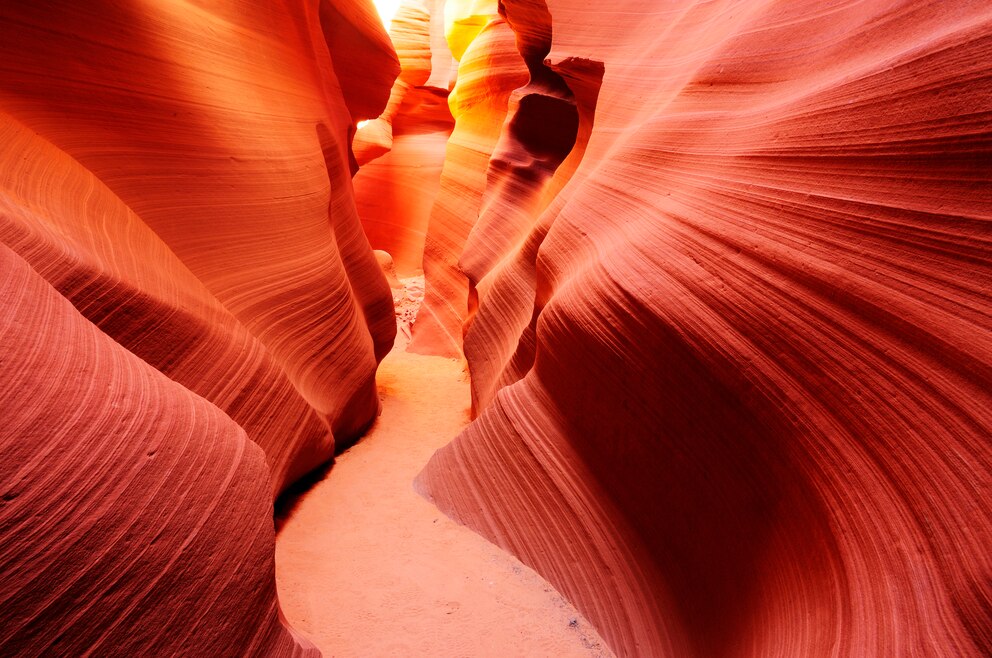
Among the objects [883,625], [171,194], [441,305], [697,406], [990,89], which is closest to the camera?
[883,625]

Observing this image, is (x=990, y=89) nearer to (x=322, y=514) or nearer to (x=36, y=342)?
(x=36, y=342)

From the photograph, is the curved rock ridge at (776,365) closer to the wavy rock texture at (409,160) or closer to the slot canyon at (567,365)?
the slot canyon at (567,365)

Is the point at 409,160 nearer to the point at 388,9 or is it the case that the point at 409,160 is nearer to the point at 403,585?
the point at 388,9

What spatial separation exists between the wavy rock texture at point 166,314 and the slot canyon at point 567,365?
11mm

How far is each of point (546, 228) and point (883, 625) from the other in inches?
115

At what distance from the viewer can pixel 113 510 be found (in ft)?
4.29

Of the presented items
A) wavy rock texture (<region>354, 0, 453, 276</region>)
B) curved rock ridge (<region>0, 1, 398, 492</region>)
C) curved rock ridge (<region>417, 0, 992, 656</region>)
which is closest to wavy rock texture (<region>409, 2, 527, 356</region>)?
wavy rock texture (<region>354, 0, 453, 276</region>)

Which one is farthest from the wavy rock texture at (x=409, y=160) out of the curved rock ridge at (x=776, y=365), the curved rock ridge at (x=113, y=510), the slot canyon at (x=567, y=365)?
the curved rock ridge at (x=113, y=510)

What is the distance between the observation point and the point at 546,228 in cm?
376

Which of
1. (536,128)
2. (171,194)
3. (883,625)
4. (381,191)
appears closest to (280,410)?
(171,194)

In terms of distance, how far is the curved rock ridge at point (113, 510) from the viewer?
45.5 inches

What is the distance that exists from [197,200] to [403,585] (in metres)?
2.17

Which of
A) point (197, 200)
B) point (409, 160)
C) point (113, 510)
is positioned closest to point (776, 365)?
point (113, 510)

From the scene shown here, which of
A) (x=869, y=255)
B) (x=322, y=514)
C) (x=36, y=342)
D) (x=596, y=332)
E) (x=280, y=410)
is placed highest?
(x=869, y=255)
